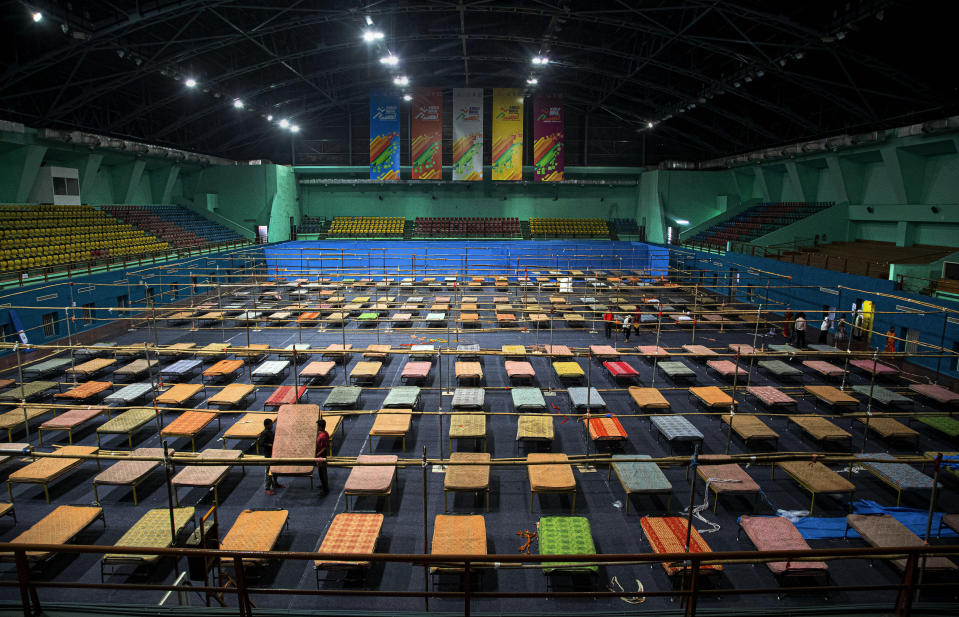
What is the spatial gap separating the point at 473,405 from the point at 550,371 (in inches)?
172

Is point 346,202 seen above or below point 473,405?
above

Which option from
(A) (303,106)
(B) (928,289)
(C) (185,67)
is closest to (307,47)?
(C) (185,67)

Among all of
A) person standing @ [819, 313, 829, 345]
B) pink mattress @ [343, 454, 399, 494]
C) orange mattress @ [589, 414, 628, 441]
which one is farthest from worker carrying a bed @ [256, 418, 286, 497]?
person standing @ [819, 313, 829, 345]

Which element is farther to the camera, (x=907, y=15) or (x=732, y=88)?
(x=732, y=88)

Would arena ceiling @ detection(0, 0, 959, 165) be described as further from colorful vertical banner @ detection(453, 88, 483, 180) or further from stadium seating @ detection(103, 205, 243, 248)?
stadium seating @ detection(103, 205, 243, 248)

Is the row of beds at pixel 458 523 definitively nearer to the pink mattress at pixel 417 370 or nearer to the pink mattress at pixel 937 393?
the pink mattress at pixel 937 393

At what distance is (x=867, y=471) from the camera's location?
955cm

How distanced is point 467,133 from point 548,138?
5.74m

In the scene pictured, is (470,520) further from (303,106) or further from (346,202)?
(346,202)

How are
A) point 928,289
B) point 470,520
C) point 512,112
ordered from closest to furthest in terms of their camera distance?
point 470,520 → point 928,289 → point 512,112

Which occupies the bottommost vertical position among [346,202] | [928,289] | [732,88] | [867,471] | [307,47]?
[867,471]

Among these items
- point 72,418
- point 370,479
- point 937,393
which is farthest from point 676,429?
point 72,418

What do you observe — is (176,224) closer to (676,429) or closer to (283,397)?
(283,397)

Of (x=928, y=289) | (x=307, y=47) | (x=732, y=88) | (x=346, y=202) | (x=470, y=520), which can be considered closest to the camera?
(x=470, y=520)
